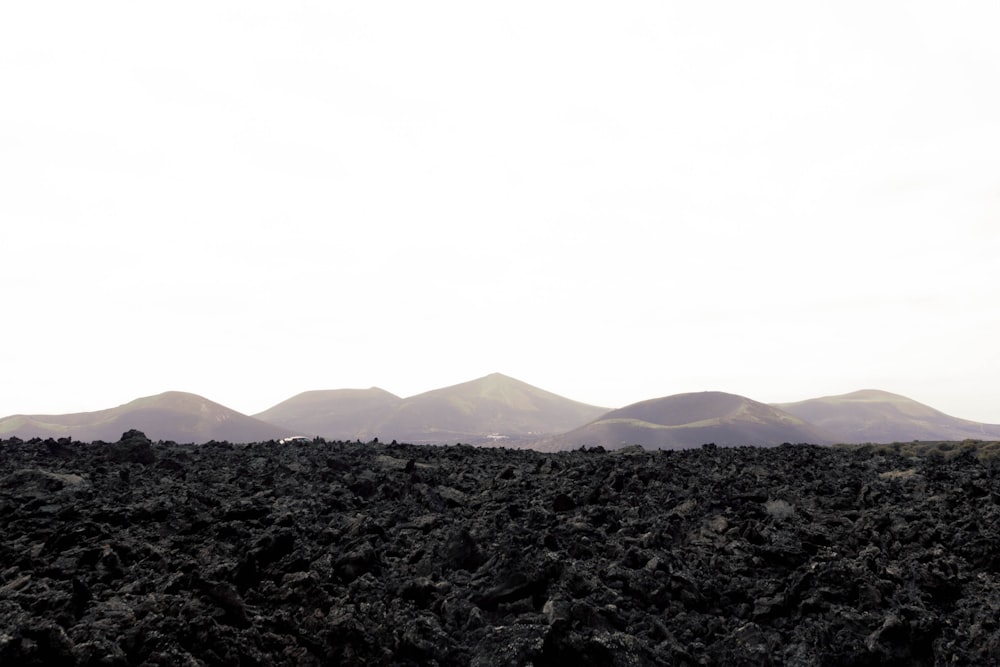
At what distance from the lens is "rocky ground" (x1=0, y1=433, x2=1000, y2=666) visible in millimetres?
11148

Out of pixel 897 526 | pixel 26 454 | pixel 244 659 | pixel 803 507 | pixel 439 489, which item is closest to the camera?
pixel 244 659

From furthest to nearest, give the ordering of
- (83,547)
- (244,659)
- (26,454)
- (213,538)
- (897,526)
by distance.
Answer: (26,454), (897,526), (213,538), (83,547), (244,659)

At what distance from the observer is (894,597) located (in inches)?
518

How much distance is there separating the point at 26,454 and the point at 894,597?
2732 cm

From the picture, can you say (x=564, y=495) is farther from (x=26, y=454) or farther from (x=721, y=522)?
(x=26, y=454)

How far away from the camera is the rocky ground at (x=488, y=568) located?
36.6 feet

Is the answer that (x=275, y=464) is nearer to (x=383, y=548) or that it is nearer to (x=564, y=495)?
(x=383, y=548)

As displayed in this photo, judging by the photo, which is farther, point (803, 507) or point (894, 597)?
point (803, 507)

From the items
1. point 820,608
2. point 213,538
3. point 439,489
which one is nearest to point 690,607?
point 820,608

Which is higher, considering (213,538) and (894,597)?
(213,538)

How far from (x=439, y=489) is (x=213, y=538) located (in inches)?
272

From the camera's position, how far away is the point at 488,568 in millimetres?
14070

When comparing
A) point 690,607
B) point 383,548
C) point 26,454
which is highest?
point 26,454

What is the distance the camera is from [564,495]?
1822 centimetres
